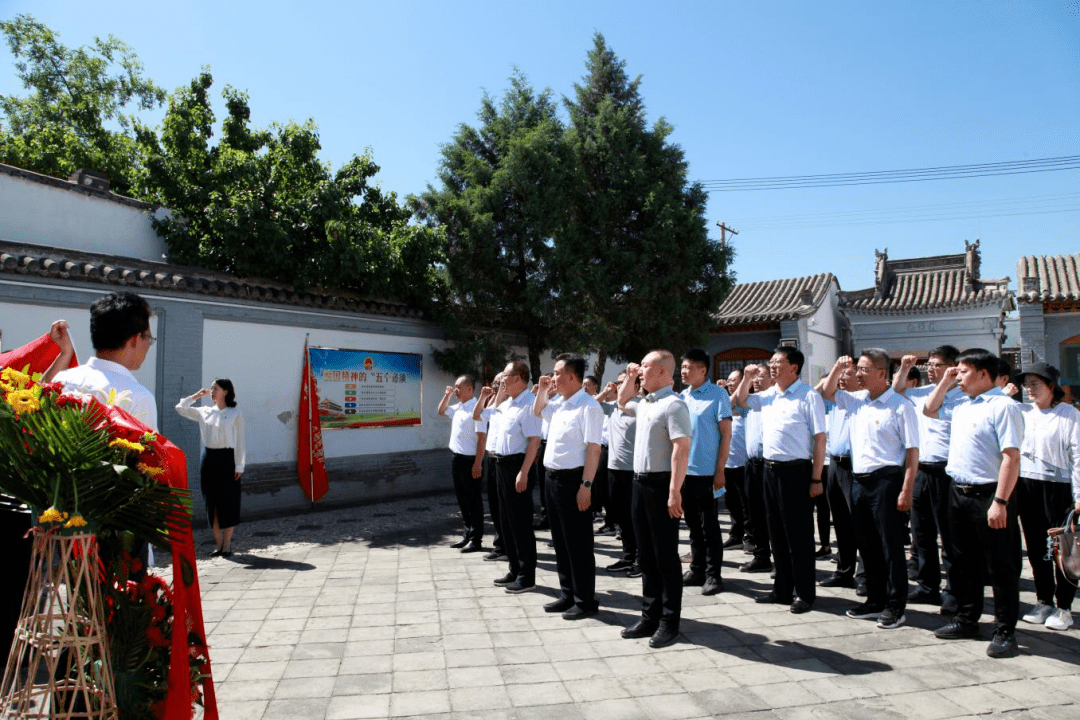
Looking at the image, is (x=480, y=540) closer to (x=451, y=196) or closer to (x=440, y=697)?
(x=440, y=697)

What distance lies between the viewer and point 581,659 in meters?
4.02

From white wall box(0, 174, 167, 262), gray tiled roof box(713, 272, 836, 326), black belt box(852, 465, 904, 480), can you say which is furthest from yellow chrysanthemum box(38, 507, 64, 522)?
gray tiled roof box(713, 272, 836, 326)

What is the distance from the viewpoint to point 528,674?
12.5ft

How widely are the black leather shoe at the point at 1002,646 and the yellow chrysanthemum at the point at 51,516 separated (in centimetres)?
444

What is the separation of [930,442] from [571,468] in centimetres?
271

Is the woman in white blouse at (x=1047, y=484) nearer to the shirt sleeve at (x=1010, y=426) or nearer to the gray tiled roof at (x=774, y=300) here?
the shirt sleeve at (x=1010, y=426)

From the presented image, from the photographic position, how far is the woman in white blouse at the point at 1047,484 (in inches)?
179

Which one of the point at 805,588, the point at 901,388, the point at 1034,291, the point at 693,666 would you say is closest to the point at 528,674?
the point at 693,666

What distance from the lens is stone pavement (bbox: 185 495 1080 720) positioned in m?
3.36

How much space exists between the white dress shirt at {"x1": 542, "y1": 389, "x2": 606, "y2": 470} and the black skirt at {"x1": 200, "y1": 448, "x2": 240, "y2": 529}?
3.57 m

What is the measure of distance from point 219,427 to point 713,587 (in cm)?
478

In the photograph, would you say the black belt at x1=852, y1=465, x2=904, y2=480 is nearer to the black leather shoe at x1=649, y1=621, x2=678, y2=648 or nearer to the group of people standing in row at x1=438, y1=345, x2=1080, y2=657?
the group of people standing in row at x1=438, y1=345, x2=1080, y2=657

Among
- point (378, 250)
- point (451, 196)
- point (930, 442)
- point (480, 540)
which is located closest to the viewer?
point (930, 442)

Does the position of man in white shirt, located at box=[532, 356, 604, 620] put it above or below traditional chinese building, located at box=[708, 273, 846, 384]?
below
